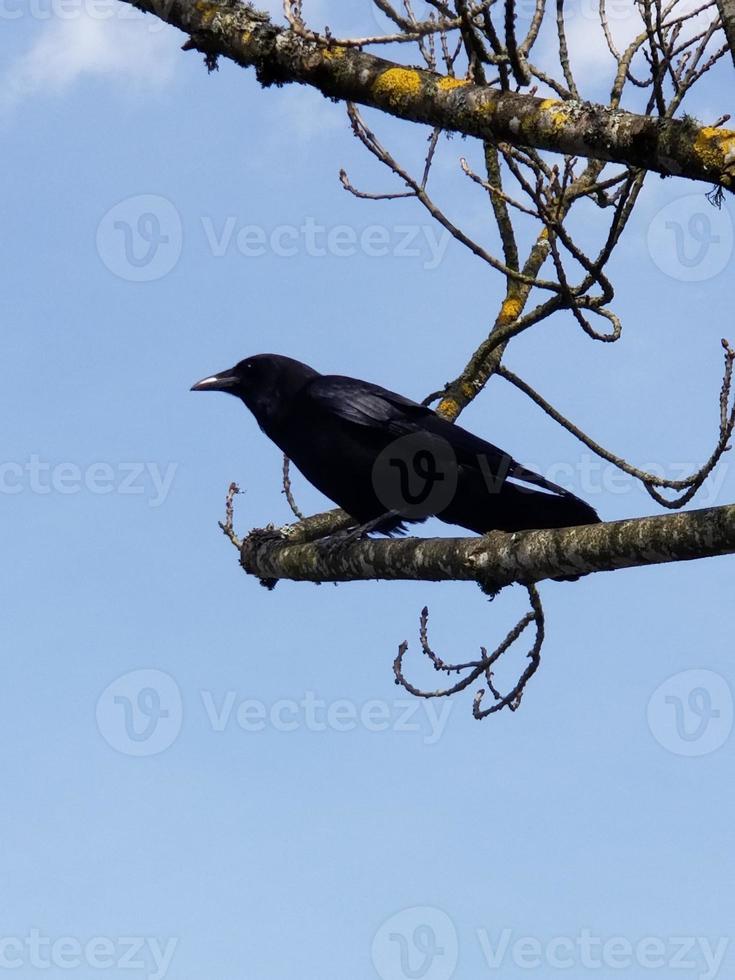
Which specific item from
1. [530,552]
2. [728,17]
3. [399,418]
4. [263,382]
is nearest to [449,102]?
[728,17]

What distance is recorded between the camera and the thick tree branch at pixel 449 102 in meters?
3.70

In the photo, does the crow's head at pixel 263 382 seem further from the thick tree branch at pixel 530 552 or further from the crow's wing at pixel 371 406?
the thick tree branch at pixel 530 552

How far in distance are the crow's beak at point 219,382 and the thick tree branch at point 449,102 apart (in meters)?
2.97

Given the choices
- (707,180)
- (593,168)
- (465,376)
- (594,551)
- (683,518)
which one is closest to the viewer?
(707,180)

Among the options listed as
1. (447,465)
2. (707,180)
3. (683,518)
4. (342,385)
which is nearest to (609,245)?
(707,180)

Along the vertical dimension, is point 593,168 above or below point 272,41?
above

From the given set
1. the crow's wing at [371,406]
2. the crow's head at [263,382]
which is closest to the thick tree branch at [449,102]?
the crow's wing at [371,406]

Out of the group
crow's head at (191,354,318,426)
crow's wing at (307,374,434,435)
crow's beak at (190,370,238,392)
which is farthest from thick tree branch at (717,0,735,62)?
crow's beak at (190,370,238,392)

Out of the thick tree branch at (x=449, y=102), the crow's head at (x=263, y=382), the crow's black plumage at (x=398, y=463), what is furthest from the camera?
the crow's head at (x=263, y=382)

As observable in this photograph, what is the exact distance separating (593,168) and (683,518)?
381cm

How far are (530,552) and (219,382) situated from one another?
3384 mm

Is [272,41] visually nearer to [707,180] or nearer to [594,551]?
[707,180]

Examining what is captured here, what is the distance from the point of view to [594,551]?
4.37m

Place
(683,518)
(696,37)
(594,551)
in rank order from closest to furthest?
(683,518)
(594,551)
(696,37)
